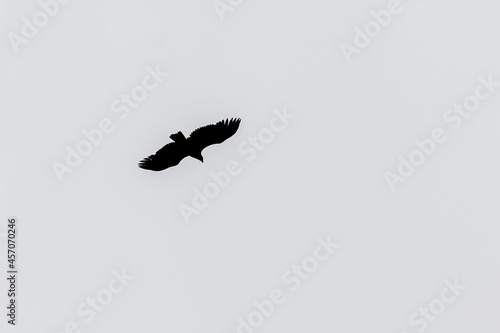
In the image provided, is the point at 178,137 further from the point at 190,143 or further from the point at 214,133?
the point at 214,133

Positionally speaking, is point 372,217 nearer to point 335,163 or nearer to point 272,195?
point 335,163

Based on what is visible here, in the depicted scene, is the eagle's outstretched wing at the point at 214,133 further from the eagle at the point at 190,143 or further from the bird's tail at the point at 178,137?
the bird's tail at the point at 178,137

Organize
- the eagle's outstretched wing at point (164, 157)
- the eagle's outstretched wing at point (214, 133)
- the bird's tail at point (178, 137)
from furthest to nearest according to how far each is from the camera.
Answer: the eagle's outstretched wing at point (164, 157), the bird's tail at point (178, 137), the eagle's outstretched wing at point (214, 133)

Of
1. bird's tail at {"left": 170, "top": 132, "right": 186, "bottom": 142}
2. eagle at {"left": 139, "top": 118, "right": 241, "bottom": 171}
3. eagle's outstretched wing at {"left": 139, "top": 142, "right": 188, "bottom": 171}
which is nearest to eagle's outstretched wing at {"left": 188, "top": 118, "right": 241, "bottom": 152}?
eagle at {"left": 139, "top": 118, "right": 241, "bottom": 171}

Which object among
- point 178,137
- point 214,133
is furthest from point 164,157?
point 214,133

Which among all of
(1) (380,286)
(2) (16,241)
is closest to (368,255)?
(1) (380,286)

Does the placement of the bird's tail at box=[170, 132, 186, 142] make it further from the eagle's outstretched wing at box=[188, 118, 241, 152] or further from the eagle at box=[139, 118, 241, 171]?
the eagle's outstretched wing at box=[188, 118, 241, 152]

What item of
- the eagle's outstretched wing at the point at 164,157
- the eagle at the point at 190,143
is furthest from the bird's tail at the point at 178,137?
the eagle's outstretched wing at the point at 164,157

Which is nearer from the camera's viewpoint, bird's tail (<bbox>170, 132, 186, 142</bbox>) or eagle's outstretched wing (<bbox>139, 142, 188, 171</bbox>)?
bird's tail (<bbox>170, 132, 186, 142</bbox>)
